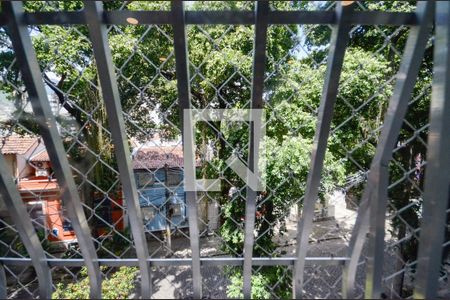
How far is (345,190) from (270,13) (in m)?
0.80

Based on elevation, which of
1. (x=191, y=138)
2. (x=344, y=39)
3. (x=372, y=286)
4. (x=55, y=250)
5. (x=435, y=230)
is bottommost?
(x=55, y=250)

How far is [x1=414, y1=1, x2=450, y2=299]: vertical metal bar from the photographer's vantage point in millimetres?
374

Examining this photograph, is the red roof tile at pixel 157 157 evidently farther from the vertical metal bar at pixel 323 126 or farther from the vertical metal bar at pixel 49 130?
the vertical metal bar at pixel 323 126

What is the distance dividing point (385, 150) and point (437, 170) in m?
0.08

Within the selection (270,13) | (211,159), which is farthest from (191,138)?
(211,159)

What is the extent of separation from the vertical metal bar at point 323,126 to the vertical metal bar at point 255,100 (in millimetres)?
108

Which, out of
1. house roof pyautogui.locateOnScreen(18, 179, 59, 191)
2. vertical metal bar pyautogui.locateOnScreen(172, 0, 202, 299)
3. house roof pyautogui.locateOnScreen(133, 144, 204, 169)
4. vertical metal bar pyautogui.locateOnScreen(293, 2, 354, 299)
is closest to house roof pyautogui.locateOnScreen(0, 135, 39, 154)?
house roof pyautogui.locateOnScreen(18, 179, 59, 191)

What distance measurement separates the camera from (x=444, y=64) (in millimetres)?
376

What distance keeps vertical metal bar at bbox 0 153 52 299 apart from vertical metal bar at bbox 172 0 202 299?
0.33 meters

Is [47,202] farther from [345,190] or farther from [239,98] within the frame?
[345,190]

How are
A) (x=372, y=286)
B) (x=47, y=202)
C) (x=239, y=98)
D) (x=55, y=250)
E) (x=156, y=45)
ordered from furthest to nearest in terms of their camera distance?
1. (x=55, y=250)
2. (x=239, y=98)
3. (x=47, y=202)
4. (x=156, y=45)
5. (x=372, y=286)

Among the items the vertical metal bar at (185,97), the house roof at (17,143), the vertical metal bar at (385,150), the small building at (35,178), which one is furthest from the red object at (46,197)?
the vertical metal bar at (385,150)

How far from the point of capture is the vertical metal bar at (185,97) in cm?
43

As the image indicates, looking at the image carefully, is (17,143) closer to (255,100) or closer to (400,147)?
(255,100)
